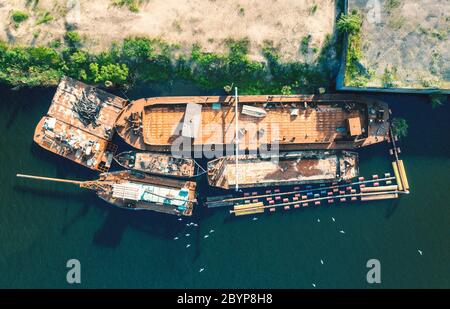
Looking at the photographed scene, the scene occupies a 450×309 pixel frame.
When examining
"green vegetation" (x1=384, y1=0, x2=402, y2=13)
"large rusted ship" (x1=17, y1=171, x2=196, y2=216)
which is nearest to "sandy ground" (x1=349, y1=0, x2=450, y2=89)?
"green vegetation" (x1=384, y1=0, x2=402, y2=13)

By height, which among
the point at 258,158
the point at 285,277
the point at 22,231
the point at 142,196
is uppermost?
the point at 258,158

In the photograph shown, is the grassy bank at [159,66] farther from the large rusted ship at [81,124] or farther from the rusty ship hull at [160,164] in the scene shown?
the rusty ship hull at [160,164]

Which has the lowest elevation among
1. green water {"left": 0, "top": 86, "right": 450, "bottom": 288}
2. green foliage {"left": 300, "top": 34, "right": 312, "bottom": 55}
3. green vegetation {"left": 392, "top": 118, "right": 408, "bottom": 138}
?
green water {"left": 0, "top": 86, "right": 450, "bottom": 288}

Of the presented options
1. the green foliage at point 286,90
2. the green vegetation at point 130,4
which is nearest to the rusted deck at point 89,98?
the green vegetation at point 130,4

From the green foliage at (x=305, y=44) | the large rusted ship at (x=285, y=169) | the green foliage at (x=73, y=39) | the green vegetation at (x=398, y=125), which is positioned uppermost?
the green foliage at (x=73, y=39)

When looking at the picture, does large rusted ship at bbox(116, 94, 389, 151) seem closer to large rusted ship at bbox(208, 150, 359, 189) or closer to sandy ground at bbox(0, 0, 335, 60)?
large rusted ship at bbox(208, 150, 359, 189)
